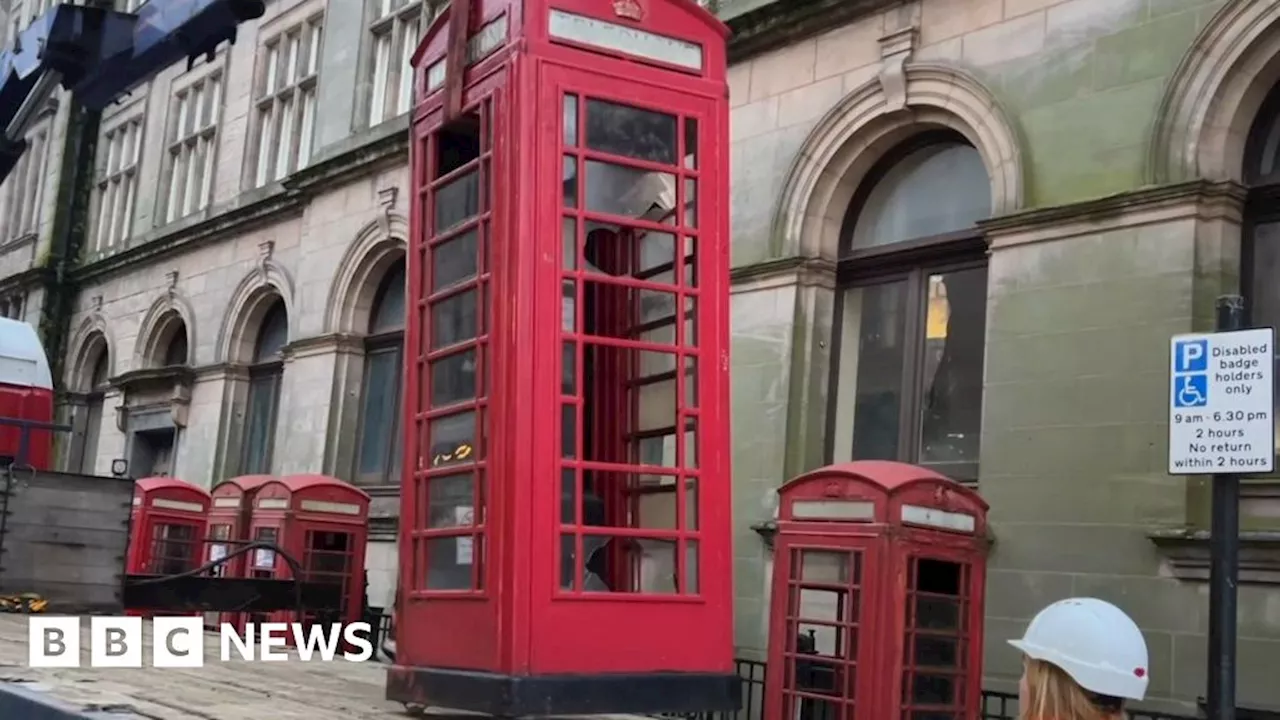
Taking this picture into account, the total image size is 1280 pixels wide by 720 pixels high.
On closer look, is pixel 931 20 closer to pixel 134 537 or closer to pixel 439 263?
pixel 439 263

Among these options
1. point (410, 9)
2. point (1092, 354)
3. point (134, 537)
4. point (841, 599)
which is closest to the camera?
point (841, 599)

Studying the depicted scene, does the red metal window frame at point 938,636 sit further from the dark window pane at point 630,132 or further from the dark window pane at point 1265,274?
the dark window pane at point 630,132

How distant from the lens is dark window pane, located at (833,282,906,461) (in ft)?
34.1

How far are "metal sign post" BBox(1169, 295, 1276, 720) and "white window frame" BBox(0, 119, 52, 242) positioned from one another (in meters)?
24.5

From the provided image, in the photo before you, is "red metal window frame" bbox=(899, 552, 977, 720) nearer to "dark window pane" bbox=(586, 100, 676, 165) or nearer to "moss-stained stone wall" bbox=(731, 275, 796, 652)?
"dark window pane" bbox=(586, 100, 676, 165)

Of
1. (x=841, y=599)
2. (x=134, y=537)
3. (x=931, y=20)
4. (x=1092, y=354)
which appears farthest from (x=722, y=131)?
(x=134, y=537)

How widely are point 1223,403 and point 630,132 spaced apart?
2312 mm

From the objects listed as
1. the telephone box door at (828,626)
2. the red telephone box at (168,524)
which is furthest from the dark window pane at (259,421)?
the telephone box door at (828,626)

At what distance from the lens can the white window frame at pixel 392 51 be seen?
16297 millimetres

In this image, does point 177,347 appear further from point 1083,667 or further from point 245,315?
point 1083,667

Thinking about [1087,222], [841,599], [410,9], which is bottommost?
[841,599]

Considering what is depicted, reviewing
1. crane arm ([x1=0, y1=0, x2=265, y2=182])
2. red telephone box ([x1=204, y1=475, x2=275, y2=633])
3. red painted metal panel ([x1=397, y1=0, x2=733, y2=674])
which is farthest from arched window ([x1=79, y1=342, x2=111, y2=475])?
red painted metal panel ([x1=397, y1=0, x2=733, y2=674])

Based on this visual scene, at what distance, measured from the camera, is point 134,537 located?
45.5 ft

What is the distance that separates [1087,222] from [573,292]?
4849mm
